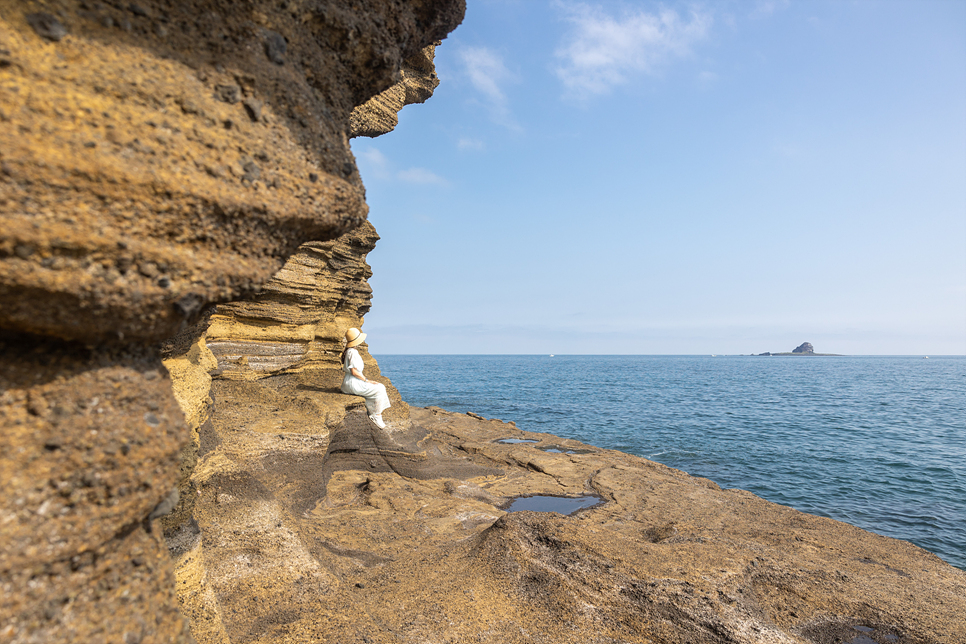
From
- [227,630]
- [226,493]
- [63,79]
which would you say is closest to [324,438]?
[226,493]

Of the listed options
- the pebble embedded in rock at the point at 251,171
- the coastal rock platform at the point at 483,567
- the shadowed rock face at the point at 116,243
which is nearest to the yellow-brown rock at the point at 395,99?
the coastal rock platform at the point at 483,567

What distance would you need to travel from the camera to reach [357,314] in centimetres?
1272

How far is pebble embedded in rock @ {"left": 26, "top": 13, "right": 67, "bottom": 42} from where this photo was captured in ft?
5.75

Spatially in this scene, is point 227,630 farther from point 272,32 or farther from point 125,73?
point 272,32

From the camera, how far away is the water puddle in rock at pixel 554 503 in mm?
9564

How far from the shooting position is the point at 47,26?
5.82 feet

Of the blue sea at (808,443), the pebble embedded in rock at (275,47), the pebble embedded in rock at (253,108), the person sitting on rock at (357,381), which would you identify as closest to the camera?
the pebble embedded in rock at (253,108)

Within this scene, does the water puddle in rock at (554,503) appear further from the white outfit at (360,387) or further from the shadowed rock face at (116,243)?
the shadowed rock face at (116,243)

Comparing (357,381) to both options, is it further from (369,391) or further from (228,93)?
(228,93)

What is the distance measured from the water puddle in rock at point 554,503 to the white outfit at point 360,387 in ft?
10.5

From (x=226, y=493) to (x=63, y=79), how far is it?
4.82 m

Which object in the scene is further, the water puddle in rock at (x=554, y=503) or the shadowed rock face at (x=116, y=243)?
the water puddle in rock at (x=554, y=503)

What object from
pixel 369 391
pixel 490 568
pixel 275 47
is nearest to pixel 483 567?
pixel 490 568

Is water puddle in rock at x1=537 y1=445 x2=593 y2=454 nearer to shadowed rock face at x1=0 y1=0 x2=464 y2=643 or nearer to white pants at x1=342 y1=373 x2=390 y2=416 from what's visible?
A: white pants at x1=342 y1=373 x2=390 y2=416
